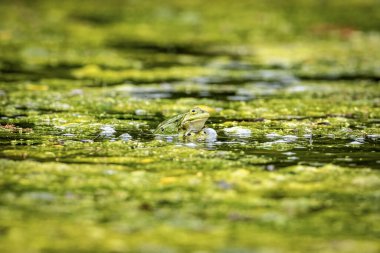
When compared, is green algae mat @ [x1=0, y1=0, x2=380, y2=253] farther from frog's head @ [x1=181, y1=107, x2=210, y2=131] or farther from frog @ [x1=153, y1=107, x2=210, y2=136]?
frog's head @ [x1=181, y1=107, x2=210, y2=131]

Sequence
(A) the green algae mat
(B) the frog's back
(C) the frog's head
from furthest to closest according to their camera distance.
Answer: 1. (B) the frog's back
2. (C) the frog's head
3. (A) the green algae mat

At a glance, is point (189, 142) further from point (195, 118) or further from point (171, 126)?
point (171, 126)

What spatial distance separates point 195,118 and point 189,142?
0.25 metres

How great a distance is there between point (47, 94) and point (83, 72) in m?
1.99

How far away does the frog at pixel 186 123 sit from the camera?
262 inches

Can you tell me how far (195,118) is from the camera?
665cm

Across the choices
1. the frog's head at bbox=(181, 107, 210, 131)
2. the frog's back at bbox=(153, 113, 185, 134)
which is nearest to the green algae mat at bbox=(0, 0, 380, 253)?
the frog's back at bbox=(153, 113, 185, 134)

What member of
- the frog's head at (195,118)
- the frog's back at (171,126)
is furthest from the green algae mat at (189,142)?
the frog's head at (195,118)

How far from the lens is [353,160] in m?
5.74

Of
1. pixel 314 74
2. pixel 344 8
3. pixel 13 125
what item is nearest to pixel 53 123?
pixel 13 125

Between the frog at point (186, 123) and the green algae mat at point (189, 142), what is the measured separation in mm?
89

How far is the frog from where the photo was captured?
21.8 feet

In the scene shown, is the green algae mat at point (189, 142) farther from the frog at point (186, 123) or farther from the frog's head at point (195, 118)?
the frog's head at point (195, 118)

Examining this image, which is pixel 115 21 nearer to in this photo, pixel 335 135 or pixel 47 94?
pixel 47 94
